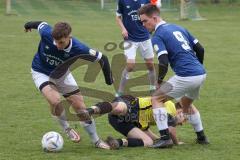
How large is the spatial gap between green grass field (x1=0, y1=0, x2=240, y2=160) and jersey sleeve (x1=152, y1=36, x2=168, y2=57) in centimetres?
119

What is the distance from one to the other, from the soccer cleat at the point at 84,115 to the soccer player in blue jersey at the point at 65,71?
56mm

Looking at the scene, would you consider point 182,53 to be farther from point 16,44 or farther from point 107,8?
point 107,8

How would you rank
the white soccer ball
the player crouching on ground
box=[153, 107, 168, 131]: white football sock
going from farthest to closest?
the player crouching on ground → box=[153, 107, 168, 131]: white football sock → the white soccer ball

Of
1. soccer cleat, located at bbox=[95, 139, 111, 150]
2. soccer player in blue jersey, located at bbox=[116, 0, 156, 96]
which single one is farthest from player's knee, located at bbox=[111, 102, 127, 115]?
soccer player in blue jersey, located at bbox=[116, 0, 156, 96]

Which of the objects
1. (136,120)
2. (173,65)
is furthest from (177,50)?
(136,120)

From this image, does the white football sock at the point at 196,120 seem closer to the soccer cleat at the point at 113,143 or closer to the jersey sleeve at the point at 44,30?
the soccer cleat at the point at 113,143

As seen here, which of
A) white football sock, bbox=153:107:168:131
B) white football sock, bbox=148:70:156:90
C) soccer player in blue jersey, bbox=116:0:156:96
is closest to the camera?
white football sock, bbox=153:107:168:131

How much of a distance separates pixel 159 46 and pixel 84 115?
4.20 ft

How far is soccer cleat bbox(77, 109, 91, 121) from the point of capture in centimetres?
755

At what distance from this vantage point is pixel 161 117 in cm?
741

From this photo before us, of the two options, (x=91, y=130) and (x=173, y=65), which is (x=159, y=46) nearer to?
(x=173, y=65)

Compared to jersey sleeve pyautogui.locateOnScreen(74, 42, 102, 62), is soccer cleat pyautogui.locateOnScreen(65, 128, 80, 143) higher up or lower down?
lower down

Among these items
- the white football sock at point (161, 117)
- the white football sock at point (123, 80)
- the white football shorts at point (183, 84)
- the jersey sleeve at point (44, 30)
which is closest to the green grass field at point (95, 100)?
the white football sock at point (161, 117)

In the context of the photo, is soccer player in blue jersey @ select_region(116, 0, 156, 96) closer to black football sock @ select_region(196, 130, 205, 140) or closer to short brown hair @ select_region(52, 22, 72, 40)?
black football sock @ select_region(196, 130, 205, 140)
